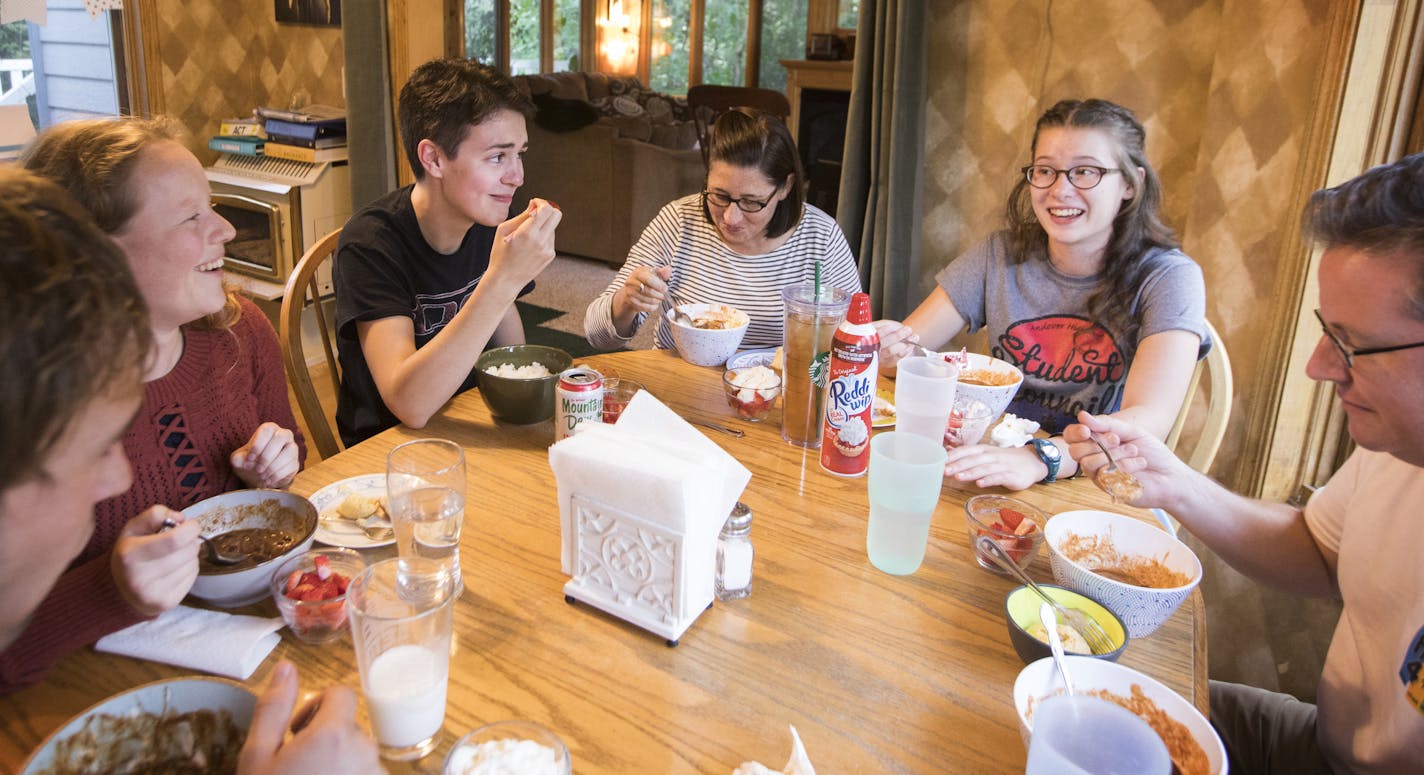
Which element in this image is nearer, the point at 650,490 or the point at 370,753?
the point at 370,753

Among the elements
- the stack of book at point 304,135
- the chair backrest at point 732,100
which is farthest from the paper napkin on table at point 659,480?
the chair backrest at point 732,100

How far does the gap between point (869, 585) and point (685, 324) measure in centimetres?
86

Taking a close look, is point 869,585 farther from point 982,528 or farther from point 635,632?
point 635,632

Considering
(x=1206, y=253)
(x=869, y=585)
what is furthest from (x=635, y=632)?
(x=1206, y=253)

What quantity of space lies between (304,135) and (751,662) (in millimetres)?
3654

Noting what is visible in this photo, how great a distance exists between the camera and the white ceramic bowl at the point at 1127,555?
1.04m

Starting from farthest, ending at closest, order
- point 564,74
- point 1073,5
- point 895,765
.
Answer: point 564,74 < point 1073,5 < point 895,765

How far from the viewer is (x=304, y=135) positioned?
3.86 meters

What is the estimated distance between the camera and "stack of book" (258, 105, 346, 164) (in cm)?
386

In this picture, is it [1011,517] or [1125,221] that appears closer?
[1011,517]

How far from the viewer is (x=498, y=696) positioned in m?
0.92

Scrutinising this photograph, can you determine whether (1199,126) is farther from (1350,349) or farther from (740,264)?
(1350,349)

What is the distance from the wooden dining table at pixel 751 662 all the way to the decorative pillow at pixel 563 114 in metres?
4.79

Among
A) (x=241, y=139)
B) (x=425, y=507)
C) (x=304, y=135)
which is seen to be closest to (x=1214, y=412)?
(x=425, y=507)
